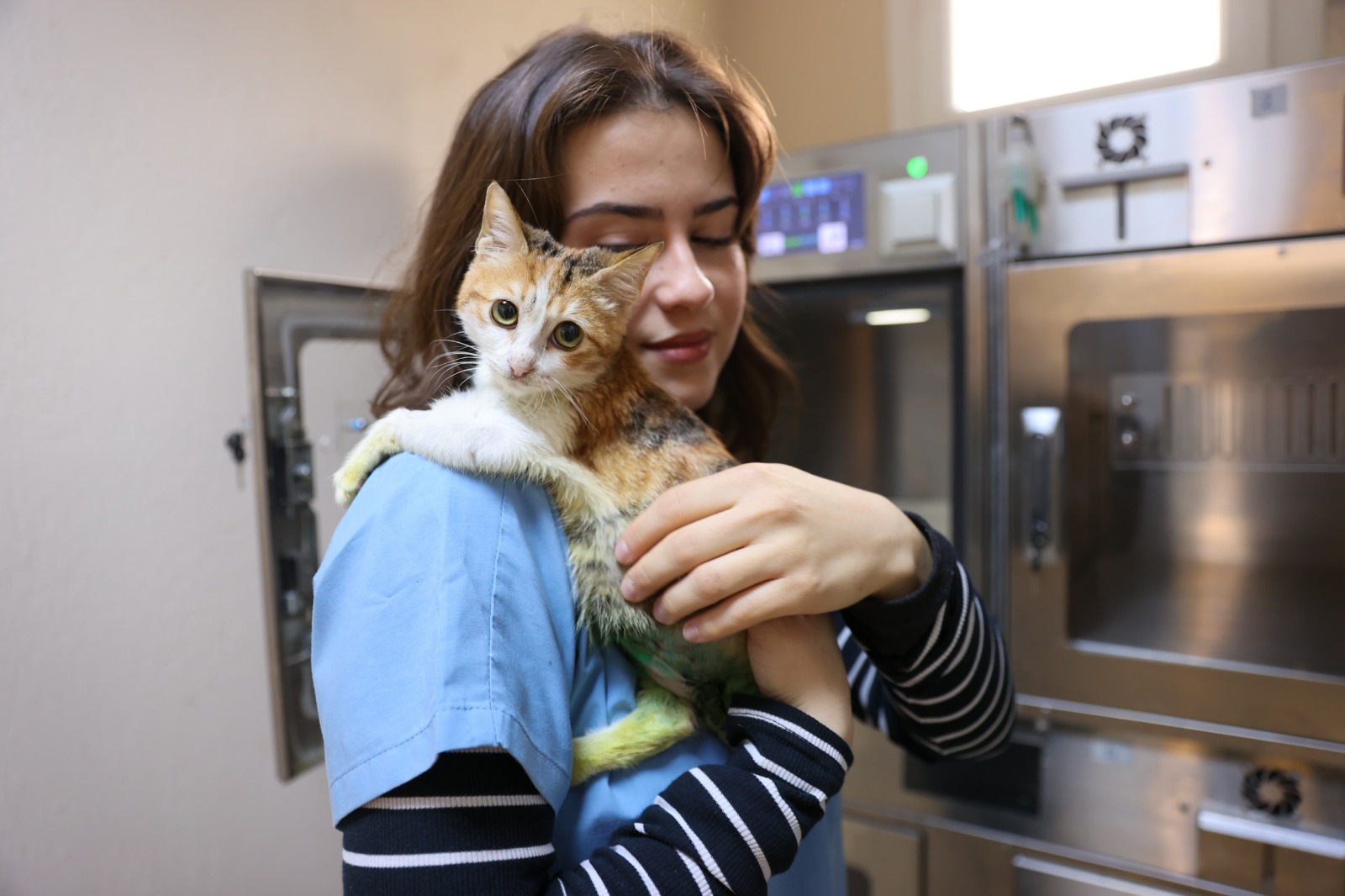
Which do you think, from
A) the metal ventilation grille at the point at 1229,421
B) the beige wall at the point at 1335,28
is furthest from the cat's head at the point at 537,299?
the beige wall at the point at 1335,28

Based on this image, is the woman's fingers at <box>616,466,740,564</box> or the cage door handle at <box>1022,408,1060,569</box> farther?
the cage door handle at <box>1022,408,1060,569</box>

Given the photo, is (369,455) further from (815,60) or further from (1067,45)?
(1067,45)

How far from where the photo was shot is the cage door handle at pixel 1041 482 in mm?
1376

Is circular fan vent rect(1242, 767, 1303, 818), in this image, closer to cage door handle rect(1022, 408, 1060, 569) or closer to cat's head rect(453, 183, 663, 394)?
cage door handle rect(1022, 408, 1060, 569)

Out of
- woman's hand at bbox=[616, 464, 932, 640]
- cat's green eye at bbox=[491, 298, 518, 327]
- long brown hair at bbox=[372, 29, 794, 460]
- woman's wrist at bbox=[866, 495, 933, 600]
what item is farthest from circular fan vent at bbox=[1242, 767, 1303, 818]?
cat's green eye at bbox=[491, 298, 518, 327]

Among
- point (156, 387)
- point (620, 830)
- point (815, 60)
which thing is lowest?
point (620, 830)

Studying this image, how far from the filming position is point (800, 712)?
607 millimetres

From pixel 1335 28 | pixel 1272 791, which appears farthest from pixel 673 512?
pixel 1335 28

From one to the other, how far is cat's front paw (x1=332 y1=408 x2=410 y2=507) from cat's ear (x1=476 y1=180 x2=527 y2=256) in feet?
0.52

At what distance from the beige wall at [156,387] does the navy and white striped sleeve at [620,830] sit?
3.00ft

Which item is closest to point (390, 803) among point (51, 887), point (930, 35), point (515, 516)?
point (515, 516)

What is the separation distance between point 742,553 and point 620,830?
23 cm

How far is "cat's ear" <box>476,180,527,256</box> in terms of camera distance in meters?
0.58

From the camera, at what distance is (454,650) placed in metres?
0.49
